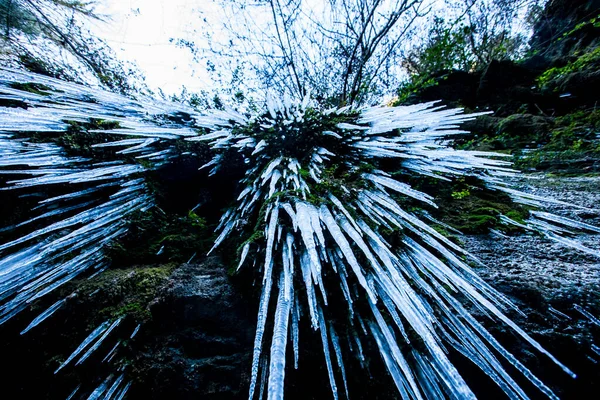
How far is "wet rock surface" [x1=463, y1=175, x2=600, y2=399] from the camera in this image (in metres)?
0.66

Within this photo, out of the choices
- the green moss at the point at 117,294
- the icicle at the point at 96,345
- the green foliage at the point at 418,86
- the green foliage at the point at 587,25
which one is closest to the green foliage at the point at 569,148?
the green foliage at the point at 418,86

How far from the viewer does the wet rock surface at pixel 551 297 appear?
662 millimetres

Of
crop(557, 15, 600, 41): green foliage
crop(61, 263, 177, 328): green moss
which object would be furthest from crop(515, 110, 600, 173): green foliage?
crop(61, 263, 177, 328): green moss

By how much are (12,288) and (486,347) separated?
1.71m

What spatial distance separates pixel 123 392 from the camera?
72 cm

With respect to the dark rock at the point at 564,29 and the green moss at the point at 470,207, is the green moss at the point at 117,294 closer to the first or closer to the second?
the green moss at the point at 470,207

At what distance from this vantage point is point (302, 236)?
0.75m

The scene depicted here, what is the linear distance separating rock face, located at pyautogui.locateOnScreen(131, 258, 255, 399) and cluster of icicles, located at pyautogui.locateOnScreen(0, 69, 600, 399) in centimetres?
9

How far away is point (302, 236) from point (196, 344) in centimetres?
55

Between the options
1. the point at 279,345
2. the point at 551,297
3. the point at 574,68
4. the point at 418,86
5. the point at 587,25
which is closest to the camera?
the point at 279,345

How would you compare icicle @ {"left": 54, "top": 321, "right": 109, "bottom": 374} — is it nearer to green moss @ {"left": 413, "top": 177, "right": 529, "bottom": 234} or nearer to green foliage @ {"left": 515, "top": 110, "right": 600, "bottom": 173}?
green moss @ {"left": 413, "top": 177, "right": 529, "bottom": 234}

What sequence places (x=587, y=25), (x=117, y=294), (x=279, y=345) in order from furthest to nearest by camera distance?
(x=587, y=25), (x=117, y=294), (x=279, y=345)

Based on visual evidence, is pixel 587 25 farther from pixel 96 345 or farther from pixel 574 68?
pixel 96 345

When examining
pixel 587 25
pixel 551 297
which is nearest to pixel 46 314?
pixel 551 297
